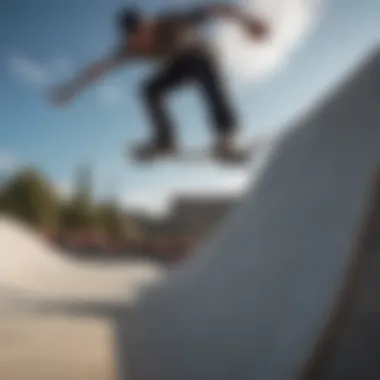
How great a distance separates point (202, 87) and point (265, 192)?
144 centimetres

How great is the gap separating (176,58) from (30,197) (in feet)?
56.5

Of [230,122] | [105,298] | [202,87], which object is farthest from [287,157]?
[105,298]

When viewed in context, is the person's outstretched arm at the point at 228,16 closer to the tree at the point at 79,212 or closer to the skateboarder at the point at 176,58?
the skateboarder at the point at 176,58

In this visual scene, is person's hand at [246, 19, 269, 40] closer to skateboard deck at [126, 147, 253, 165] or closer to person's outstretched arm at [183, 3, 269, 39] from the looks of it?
person's outstretched arm at [183, 3, 269, 39]

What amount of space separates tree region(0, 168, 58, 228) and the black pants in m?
15.4

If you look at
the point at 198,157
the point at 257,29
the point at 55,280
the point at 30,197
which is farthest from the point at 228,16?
the point at 30,197

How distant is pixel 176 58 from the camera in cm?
487

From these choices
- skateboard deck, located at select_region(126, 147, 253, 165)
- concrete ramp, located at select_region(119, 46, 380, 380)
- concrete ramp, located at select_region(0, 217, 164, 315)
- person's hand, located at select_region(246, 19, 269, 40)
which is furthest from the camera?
concrete ramp, located at select_region(0, 217, 164, 315)

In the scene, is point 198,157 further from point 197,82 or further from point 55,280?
point 55,280

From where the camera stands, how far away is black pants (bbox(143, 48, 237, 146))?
15.3ft

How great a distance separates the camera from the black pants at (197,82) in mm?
4656

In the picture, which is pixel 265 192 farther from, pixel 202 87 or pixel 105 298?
pixel 105 298

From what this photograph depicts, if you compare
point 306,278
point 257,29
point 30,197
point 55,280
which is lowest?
point 306,278

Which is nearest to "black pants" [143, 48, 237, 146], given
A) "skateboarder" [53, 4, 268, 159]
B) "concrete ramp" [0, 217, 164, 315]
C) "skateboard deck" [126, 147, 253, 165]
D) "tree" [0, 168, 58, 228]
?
"skateboarder" [53, 4, 268, 159]
